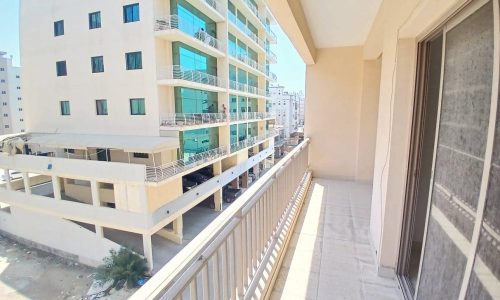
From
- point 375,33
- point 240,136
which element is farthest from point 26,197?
point 375,33

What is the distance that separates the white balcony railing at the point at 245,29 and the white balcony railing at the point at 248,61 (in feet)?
3.55

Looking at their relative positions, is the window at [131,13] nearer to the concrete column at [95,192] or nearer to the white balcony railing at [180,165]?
the white balcony railing at [180,165]

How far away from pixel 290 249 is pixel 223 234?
50.9 inches

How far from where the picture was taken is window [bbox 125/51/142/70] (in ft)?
25.5

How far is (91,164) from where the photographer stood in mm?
7266

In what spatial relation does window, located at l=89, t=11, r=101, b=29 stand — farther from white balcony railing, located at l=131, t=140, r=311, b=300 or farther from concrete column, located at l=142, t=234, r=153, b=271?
white balcony railing, located at l=131, t=140, r=311, b=300

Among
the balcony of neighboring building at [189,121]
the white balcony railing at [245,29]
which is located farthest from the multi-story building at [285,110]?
the balcony of neighboring building at [189,121]

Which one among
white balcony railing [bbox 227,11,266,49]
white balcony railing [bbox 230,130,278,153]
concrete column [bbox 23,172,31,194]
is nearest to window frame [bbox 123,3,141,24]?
white balcony railing [bbox 227,11,266,49]

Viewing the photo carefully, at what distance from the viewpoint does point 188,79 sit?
8477mm

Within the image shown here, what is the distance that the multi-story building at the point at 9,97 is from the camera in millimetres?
15703

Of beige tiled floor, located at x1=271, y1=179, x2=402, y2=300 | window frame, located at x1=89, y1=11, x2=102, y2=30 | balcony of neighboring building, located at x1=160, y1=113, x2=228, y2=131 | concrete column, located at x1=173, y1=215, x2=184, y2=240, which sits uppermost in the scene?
window frame, located at x1=89, y1=11, x2=102, y2=30

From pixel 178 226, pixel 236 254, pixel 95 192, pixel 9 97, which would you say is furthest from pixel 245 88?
pixel 9 97

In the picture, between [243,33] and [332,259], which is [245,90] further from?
[332,259]

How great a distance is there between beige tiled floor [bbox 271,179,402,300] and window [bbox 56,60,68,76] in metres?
10.5
